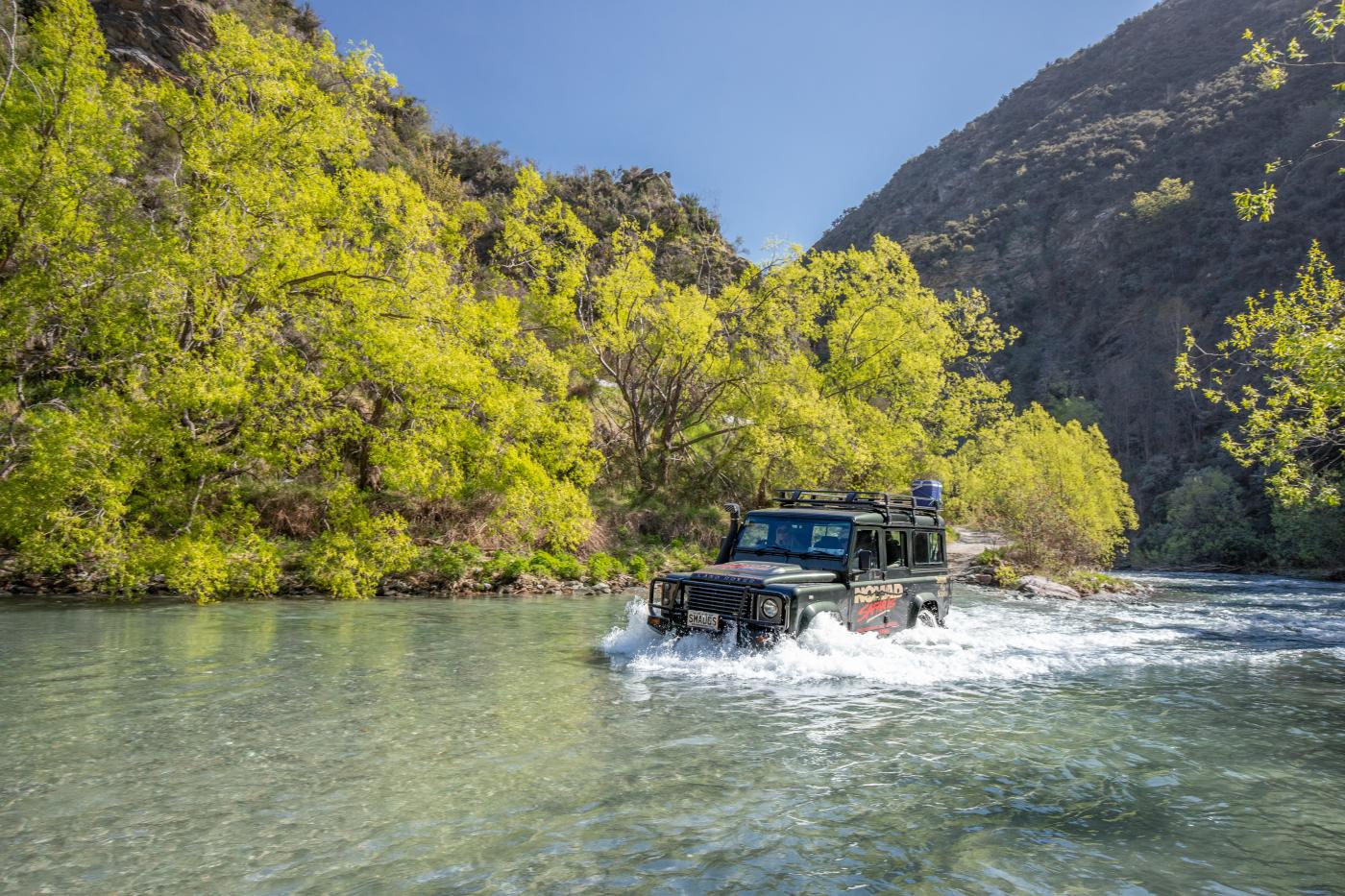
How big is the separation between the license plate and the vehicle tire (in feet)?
15.6

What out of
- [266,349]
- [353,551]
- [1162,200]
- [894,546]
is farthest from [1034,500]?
[1162,200]

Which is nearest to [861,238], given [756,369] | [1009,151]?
[1009,151]

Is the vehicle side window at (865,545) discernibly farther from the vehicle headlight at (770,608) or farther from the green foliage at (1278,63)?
the green foliage at (1278,63)

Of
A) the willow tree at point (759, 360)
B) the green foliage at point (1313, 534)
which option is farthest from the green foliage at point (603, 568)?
the green foliage at point (1313, 534)

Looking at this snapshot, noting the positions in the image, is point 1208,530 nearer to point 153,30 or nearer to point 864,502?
point 864,502

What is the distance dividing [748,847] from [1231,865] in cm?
315

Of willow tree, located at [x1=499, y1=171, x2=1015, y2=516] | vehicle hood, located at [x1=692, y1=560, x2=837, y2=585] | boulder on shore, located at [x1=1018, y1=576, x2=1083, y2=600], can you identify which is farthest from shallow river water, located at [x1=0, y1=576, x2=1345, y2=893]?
willow tree, located at [x1=499, y1=171, x2=1015, y2=516]

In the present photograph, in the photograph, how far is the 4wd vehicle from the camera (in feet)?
32.8

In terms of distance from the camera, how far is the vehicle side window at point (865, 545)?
1137 cm

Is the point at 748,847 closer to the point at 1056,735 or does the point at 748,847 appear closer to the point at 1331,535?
the point at 1056,735

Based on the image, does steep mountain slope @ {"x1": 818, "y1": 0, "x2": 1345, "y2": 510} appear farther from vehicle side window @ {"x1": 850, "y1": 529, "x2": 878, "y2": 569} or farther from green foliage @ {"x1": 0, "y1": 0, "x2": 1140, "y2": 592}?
vehicle side window @ {"x1": 850, "y1": 529, "x2": 878, "y2": 569}

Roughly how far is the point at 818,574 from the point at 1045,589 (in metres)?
20.4

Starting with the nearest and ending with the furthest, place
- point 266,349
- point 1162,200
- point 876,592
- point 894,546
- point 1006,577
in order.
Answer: point 876,592
point 894,546
point 266,349
point 1006,577
point 1162,200

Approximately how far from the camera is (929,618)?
13617 millimetres
